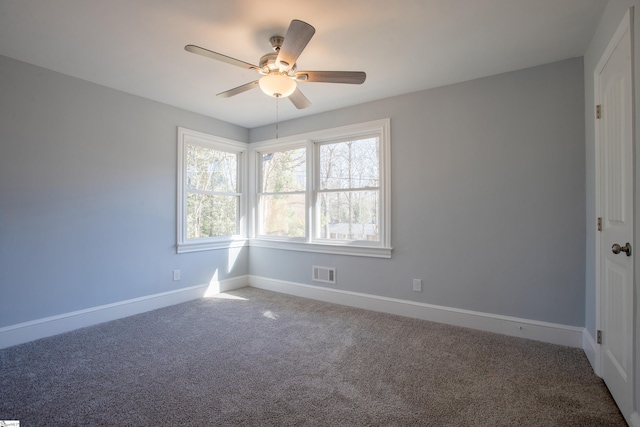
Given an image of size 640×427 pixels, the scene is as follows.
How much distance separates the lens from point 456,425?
5.44 feet

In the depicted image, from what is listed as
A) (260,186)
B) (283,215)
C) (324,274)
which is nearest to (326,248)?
(324,274)

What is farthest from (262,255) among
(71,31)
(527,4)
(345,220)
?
(527,4)

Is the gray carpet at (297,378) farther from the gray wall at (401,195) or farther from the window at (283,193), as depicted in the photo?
the window at (283,193)

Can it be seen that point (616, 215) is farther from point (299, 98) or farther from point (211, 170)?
point (211, 170)

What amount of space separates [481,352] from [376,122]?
2.56 m

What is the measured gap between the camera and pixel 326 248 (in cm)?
404

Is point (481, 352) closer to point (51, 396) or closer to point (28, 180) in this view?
point (51, 396)

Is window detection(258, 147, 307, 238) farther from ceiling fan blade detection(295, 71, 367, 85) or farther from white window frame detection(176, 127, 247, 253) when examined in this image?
ceiling fan blade detection(295, 71, 367, 85)

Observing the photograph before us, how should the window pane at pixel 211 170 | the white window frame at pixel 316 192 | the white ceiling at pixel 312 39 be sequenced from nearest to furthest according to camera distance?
the white ceiling at pixel 312 39
the white window frame at pixel 316 192
the window pane at pixel 211 170

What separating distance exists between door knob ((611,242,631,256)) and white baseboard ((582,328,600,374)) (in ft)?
2.74

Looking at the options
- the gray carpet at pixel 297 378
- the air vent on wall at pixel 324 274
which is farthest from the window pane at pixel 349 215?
the gray carpet at pixel 297 378

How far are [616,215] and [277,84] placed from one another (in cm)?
237

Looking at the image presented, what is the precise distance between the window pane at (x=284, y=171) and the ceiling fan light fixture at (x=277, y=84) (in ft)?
6.67

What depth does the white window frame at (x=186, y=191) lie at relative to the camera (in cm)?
394
